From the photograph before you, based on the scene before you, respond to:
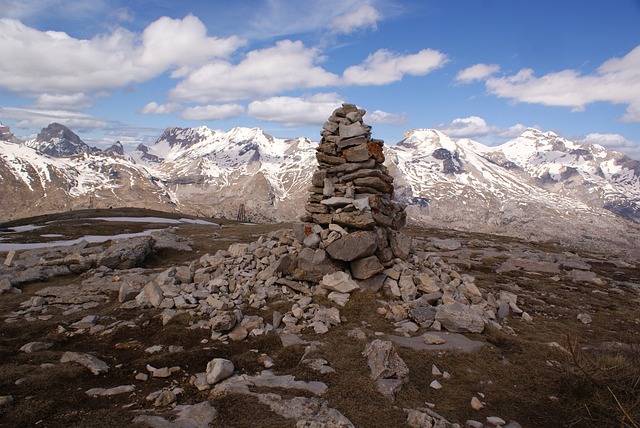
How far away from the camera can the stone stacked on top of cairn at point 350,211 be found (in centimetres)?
1722

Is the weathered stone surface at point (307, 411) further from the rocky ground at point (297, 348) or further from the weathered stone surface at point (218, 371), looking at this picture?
the weathered stone surface at point (218, 371)

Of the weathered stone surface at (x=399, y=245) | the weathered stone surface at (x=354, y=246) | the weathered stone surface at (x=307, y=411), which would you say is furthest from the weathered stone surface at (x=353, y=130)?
the weathered stone surface at (x=307, y=411)

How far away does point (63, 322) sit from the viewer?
1448cm

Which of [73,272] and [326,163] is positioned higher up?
[326,163]

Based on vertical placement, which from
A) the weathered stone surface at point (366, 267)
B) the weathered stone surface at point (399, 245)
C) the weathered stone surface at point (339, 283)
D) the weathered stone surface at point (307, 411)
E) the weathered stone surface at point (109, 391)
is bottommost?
the weathered stone surface at point (109, 391)

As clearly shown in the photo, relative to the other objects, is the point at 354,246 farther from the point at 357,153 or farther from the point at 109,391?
the point at 109,391

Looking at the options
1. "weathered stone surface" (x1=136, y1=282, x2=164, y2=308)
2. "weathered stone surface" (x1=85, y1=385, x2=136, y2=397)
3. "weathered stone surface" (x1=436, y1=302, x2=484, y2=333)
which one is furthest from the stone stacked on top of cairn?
"weathered stone surface" (x1=85, y1=385, x2=136, y2=397)

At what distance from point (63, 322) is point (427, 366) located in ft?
44.7

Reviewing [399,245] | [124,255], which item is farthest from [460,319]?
[124,255]

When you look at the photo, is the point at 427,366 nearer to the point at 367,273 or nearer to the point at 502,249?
the point at 367,273

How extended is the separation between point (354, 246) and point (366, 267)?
43.9 inches

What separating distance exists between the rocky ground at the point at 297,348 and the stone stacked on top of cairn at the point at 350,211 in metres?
0.90

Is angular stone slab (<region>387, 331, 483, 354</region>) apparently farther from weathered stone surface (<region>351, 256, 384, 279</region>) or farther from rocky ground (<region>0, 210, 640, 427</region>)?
weathered stone surface (<region>351, 256, 384, 279</region>)

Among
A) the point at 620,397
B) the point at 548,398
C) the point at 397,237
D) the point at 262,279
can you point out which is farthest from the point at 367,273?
the point at 620,397
